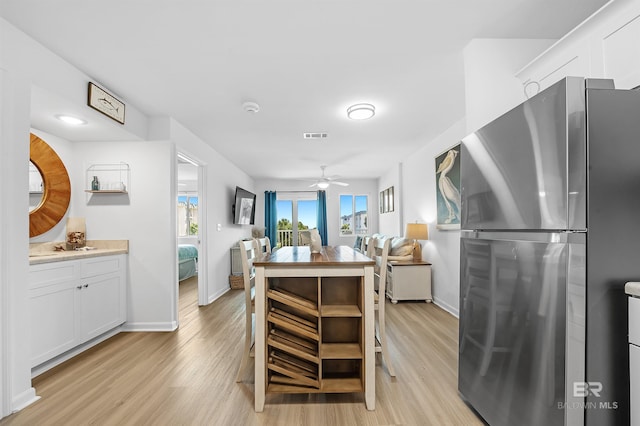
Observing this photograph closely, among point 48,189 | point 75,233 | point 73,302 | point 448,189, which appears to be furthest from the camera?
point 448,189

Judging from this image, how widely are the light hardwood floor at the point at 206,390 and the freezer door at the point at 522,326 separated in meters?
0.40

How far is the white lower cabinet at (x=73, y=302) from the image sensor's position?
2.49 metres

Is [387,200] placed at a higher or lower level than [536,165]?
higher

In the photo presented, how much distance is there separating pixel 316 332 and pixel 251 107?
7.41 ft

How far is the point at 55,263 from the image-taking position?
266 cm

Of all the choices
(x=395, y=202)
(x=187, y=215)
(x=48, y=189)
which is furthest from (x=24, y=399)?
(x=187, y=215)

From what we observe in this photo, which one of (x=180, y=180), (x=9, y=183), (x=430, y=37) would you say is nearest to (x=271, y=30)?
(x=430, y=37)

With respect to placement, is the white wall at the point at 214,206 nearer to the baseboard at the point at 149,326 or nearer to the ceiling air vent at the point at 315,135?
the baseboard at the point at 149,326

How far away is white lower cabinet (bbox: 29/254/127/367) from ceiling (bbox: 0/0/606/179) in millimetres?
1362

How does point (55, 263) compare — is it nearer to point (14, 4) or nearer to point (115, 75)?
point (115, 75)

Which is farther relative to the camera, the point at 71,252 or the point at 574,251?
the point at 71,252

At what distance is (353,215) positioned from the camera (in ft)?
29.1

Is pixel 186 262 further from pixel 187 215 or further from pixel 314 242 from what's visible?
pixel 314 242

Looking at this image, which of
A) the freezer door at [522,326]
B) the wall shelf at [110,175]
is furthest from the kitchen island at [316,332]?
the wall shelf at [110,175]
